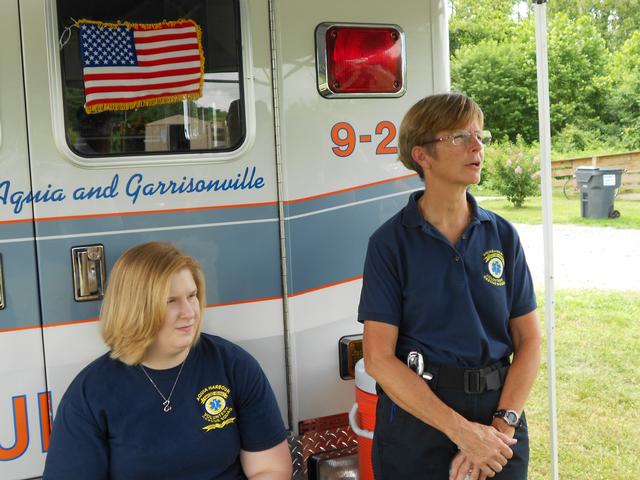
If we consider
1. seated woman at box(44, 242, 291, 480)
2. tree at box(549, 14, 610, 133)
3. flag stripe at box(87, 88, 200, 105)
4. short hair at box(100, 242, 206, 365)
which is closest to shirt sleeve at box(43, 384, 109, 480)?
seated woman at box(44, 242, 291, 480)

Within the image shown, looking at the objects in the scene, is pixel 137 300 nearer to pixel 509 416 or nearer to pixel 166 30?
pixel 166 30

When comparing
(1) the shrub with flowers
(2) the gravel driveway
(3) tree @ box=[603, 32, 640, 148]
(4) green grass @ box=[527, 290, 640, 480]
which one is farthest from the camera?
(3) tree @ box=[603, 32, 640, 148]

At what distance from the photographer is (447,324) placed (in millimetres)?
2189

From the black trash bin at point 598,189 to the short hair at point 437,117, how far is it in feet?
41.9

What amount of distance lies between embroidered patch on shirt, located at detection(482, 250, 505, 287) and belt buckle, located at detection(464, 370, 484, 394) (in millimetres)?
271

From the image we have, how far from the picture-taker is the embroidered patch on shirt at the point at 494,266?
7.36 feet

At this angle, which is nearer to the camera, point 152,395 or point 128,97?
point 152,395

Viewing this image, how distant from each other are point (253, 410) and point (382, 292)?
568 mm

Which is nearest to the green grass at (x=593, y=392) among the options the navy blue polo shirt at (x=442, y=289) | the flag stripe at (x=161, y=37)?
the navy blue polo shirt at (x=442, y=289)

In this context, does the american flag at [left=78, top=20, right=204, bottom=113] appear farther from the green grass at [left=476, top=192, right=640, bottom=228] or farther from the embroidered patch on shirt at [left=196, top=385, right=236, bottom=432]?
the green grass at [left=476, top=192, right=640, bottom=228]

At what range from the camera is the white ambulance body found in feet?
8.09

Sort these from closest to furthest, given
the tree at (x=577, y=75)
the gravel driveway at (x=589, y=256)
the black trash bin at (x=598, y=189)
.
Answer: the gravel driveway at (x=589, y=256) → the black trash bin at (x=598, y=189) → the tree at (x=577, y=75)

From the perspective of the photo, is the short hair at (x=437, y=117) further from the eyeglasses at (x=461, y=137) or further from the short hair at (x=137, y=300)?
the short hair at (x=137, y=300)

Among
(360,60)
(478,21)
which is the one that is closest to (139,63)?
(360,60)
